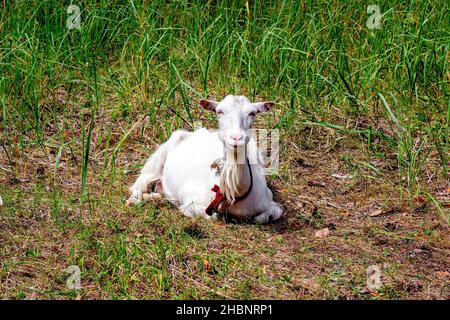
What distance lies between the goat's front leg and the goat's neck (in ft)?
0.73

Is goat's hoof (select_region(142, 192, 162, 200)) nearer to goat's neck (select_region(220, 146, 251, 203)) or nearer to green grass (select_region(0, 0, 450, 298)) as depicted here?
green grass (select_region(0, 0, 450, 298))

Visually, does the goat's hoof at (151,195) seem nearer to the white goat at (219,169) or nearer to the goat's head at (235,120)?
the white goat at (219,169)

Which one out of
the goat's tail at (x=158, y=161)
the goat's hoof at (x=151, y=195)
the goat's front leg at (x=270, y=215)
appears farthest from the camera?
the goat's tail at (x=158, y=161)

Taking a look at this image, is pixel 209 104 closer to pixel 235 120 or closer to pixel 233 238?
pixel 235 120

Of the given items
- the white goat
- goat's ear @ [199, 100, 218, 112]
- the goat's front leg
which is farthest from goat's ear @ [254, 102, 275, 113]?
the goat's front leg

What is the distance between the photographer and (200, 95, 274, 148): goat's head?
5.23m

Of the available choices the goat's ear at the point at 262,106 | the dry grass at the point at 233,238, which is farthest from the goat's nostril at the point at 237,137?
the dry grass at the point at 233,238

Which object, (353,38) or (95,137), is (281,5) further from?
(95,137)

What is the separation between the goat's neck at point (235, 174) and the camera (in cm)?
540

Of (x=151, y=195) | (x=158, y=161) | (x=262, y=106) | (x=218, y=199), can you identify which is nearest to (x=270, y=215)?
(x=218, y=199)

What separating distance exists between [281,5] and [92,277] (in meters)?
3.70

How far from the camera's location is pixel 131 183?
20.9 feet

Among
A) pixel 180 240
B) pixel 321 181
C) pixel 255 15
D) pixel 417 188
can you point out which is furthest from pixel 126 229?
pixel 255 15

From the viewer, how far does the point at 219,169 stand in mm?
5711
